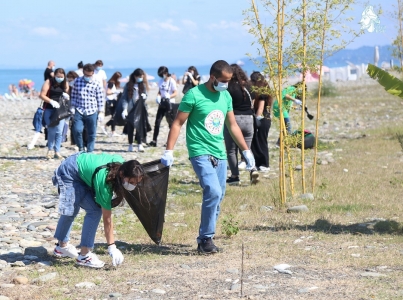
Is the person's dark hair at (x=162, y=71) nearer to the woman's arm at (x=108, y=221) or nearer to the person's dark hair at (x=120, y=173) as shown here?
the woman's arm at (x=108, y=221)

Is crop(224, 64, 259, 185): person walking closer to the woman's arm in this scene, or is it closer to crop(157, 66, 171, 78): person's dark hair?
the woman's arm

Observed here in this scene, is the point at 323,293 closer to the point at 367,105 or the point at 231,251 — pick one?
the point at 231,251

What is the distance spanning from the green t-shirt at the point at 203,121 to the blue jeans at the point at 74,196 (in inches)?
45.0

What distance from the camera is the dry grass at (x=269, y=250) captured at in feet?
21.7

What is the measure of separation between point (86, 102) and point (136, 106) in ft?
10.5

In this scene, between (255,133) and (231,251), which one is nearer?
(231,251)

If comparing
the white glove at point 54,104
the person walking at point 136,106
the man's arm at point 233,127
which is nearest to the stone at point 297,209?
the man's arm at point 233,127

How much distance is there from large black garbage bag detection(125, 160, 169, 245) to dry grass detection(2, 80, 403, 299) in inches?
12.2

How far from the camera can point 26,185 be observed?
1291 centimetres

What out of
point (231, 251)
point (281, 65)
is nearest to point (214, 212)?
point (231, 251)

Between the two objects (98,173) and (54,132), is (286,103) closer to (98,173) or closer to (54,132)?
(54,132)

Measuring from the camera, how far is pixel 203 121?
793 centimetres

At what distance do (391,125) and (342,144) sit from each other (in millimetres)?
4736

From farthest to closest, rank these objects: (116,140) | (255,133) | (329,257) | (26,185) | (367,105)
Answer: (367,105), (116,140), (255,133), (26,185), (329,257)
